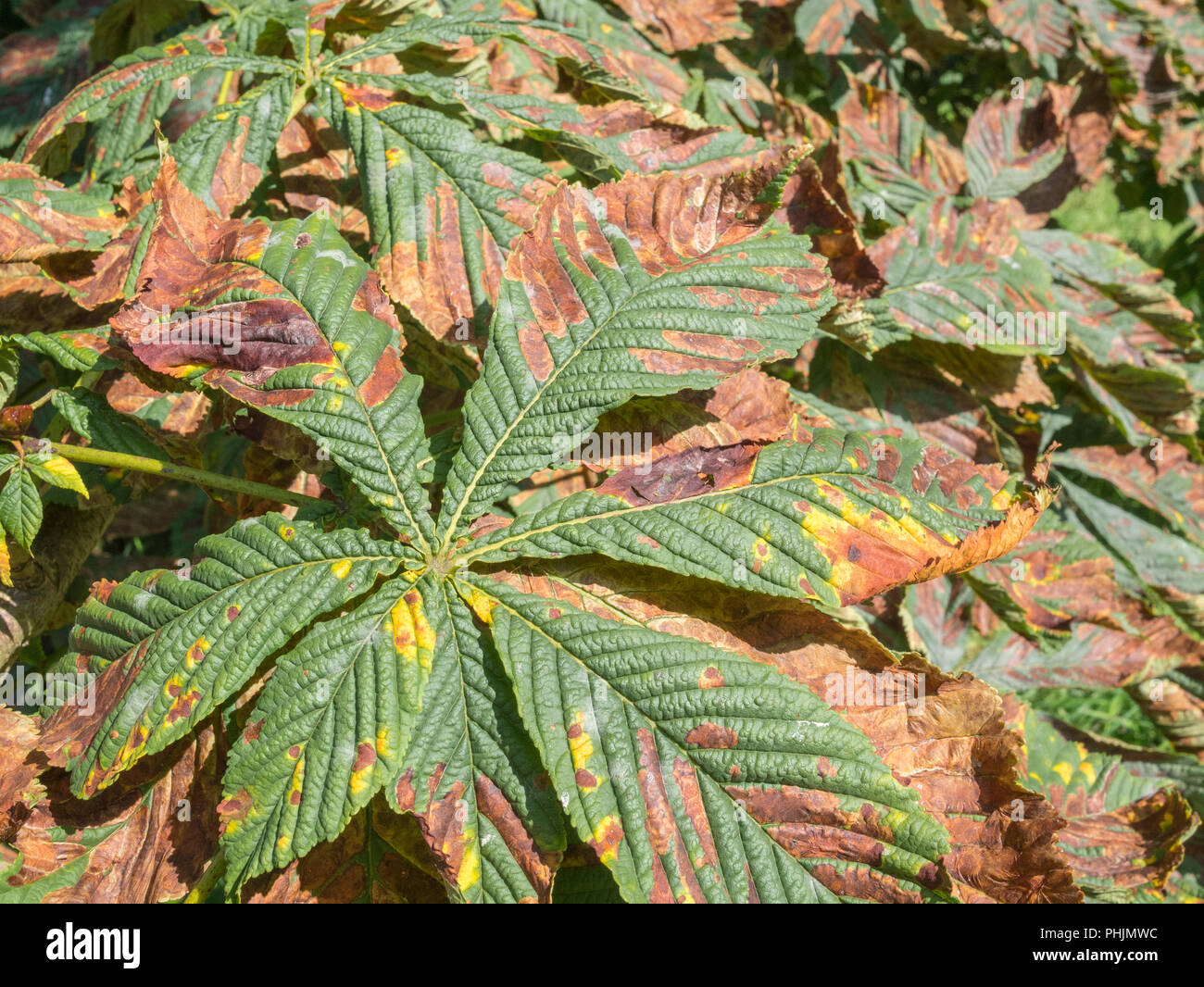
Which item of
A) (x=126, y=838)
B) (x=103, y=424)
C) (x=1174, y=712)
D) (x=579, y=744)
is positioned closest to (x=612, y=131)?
(x=103, y=424)

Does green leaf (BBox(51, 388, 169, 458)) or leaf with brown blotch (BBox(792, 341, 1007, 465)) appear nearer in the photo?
green leaf (BBox(51, 388, 169, 458))

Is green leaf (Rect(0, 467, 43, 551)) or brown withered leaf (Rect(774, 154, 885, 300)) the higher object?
brown withered leaf (Rect(774, 154, 885, 300))

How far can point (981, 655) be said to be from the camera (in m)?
2.00

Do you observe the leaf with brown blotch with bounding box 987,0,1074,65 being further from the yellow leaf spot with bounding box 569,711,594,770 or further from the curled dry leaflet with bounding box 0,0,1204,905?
the yellow leaf spot with bounding box 569,711,594,770

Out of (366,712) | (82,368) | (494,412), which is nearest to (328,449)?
(494,412)

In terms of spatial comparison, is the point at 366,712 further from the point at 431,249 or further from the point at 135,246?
the point at 135,246

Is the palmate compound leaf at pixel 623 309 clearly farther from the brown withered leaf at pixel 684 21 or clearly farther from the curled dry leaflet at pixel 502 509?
the brown withered leaf at pixel 684 21

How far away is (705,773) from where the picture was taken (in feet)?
3.22

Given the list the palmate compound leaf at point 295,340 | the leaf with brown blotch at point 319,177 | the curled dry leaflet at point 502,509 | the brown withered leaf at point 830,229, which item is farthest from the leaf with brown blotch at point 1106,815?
the leaf with brown blotch at point 319,177

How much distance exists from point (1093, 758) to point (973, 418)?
2.24 ft

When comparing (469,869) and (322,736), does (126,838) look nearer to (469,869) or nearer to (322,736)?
(322,736)

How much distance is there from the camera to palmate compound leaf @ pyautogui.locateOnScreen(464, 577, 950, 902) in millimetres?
950

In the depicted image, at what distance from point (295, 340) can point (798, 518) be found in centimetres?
61

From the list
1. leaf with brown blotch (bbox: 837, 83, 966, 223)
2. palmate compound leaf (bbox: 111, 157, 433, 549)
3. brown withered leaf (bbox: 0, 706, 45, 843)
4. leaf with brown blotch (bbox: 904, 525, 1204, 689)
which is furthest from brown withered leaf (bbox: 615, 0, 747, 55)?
brown withered leaf (bbox: 0, 706, 45, 843)
